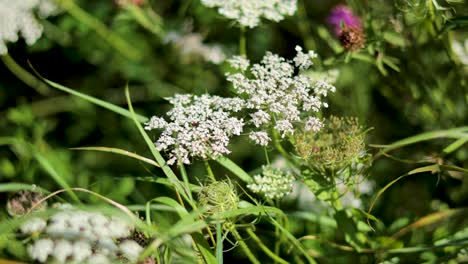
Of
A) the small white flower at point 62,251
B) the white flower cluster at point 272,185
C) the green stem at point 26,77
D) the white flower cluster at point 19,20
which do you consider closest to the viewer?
the small white flower at point 62,251

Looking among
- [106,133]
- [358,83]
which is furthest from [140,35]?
[358,83]

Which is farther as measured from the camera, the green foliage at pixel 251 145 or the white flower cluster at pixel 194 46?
the white flower cluster at pixel 194 46

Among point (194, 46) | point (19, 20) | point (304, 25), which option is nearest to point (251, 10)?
point (304, 25)

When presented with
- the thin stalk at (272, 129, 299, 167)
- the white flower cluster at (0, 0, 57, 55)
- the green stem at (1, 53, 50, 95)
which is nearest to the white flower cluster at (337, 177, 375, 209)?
the thin stalk at (272, 129, 299, 167)

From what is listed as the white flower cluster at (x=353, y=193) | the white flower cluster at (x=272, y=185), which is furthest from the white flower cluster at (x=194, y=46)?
the white flower cluster at (x=272, y=185)

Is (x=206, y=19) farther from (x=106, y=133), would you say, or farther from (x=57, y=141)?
(x=57, y=141)

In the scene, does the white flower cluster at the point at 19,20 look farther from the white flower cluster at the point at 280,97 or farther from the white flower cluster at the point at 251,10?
the white flower cluster at the point at 280,97

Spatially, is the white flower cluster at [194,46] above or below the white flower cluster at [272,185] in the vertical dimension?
above
